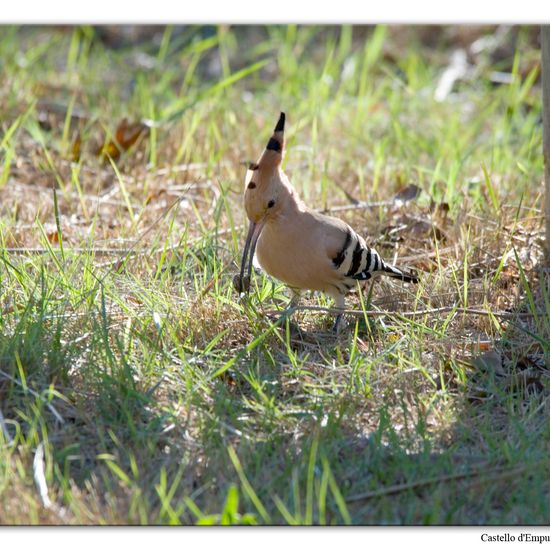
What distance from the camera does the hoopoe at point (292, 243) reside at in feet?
11.2

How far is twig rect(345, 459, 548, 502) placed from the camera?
8.34ft

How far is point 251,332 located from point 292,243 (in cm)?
38

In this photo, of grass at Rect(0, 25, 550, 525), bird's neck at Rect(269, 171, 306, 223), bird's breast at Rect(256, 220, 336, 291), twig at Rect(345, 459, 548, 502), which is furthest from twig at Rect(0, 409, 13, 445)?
bird's neck at Rect(269, 171, 306, 223)

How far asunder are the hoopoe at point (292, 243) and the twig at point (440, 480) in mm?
972

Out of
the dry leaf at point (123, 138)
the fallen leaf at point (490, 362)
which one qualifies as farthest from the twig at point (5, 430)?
A: the dry leaf at point (123, 138)

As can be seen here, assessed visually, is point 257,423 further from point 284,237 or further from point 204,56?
point 204,56

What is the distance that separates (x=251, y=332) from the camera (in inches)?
132

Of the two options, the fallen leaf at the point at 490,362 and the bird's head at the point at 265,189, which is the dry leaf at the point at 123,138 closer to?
the bird's head at the point at 265,189

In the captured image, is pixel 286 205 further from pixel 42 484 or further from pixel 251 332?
pixel 42 484

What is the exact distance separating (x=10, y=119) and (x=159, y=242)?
5.26ft

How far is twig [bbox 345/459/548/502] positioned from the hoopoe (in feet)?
3.19

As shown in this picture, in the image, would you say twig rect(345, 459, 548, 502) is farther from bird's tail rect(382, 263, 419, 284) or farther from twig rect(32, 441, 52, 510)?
bird's tail rect(382, 263, 419, 284)

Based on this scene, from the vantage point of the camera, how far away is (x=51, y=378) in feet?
9.65

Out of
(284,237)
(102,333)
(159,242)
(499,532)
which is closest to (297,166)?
(159,242)
